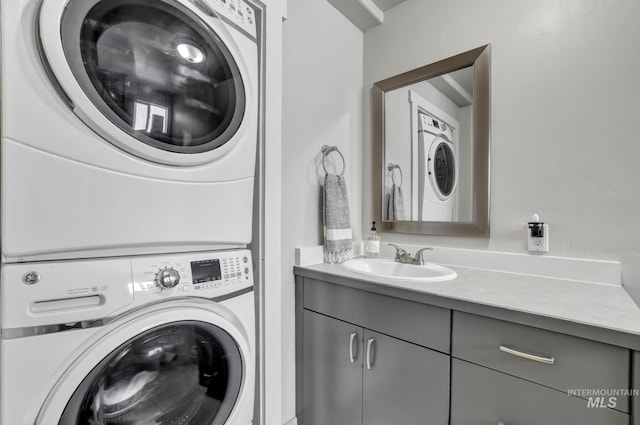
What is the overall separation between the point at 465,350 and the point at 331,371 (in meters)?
0.68

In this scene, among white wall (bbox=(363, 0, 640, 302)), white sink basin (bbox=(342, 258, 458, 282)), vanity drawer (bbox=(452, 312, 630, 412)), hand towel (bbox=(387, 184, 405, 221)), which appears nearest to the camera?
vanity drawer (bbox=(452, 312, 630, 412))

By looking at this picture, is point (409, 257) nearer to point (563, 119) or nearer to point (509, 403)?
point (509, 403)

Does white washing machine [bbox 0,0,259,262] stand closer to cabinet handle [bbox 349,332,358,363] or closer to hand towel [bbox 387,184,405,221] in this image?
cabinet handle [bbox 349,332,358,363]

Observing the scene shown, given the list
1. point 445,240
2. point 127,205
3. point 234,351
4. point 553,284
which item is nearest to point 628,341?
point 553,284

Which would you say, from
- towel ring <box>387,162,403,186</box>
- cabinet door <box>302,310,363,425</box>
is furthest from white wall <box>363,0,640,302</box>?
cabinet door <box>302,310,363,425</box>

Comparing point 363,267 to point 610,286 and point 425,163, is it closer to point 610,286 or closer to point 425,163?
point 425,163

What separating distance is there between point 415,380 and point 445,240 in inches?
33.7

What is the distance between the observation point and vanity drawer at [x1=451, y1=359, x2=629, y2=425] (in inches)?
32.7

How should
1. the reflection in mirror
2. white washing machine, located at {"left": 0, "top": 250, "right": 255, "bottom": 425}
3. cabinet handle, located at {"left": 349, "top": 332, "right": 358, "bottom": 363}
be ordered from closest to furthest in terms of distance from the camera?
white washing machine, located at {"left": 0, "top": 250, "right": 255, "bottom": 425}
cabinet handle, located at {"left": 349, "top": 332, "right": 358, "bottom": 363}
the reflection in mirror

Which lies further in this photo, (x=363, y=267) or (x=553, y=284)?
(x=363, y=267)

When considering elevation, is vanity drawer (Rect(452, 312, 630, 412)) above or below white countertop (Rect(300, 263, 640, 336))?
below

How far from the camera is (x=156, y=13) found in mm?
867

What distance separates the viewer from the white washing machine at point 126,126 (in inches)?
26.0

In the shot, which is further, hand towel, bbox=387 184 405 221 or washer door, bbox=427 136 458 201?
hand towel, bbox=387 184 405 221
